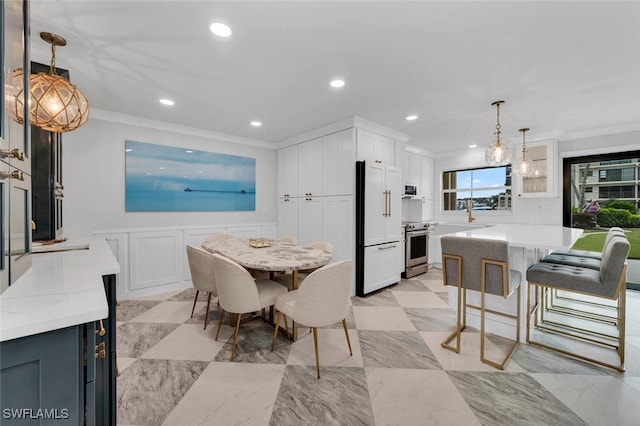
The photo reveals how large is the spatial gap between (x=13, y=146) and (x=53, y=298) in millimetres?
663

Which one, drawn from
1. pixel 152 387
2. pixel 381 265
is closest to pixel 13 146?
pixel 152 387

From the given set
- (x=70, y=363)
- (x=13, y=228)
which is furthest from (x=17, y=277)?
(x=70, y=363)

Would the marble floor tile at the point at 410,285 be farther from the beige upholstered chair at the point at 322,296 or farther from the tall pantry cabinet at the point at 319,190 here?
the beige upholstered chair at the point at 322,296

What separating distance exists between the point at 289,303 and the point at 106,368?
1128 millimetres

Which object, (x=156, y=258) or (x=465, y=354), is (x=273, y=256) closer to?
(x=465, y=354)

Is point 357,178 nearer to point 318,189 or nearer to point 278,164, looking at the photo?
point 318,189

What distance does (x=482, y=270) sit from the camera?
203 centimetres

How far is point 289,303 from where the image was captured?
206 centimetres

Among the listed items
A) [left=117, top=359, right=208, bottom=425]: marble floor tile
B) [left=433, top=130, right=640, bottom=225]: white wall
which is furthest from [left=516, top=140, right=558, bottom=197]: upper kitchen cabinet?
[left=117, top=359, right=208, bottom=425]: marble floor tile

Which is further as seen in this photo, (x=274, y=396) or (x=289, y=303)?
(x=289, y=303)

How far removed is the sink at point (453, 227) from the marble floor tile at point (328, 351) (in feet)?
11.4

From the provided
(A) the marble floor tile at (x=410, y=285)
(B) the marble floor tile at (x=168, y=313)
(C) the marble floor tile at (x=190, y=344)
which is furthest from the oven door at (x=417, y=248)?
(B) the marble floor tile at (x=168, y=313)

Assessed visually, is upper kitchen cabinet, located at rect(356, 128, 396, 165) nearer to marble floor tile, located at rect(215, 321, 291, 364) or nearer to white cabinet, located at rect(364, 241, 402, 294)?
white cabinet, located at rect(364, 241, 402, 294)

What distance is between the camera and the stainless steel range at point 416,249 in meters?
4.51
